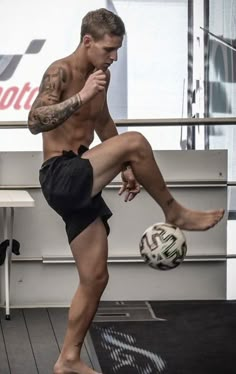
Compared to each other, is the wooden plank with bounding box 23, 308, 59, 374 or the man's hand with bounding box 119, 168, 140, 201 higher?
the man's hand with bounding box 119, 168, 140, 201

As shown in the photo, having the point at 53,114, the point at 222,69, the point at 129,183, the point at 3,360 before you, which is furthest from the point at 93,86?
the point at 222,69

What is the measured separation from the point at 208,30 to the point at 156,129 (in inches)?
28.7

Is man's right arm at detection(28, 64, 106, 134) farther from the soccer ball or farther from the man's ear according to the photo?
the soccer ball

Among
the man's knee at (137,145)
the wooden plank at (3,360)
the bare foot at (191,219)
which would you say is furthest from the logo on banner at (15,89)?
the man's knee at (137,145)

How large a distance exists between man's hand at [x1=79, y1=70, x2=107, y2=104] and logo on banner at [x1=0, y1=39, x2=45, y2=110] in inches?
100

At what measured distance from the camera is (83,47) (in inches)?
158

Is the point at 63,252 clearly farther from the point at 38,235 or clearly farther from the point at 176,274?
the point at 176,274

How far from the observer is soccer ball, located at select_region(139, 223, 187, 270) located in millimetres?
4109

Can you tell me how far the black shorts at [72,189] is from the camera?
3.92m

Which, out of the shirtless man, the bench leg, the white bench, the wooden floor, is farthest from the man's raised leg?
the bench leg

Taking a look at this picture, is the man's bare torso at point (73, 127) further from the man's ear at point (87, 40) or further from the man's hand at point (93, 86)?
the man's hand at point (93, 86)

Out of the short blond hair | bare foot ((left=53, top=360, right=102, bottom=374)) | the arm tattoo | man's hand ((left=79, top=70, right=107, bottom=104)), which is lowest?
bare foot ((left=53, top=360, right=102, bottom=374))

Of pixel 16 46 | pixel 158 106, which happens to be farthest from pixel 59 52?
pixel 158 106

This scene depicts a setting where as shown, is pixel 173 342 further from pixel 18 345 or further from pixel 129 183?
pixel 129 183
